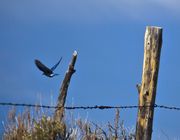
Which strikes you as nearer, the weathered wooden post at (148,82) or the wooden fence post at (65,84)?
the weathered wooden post at (148,82)

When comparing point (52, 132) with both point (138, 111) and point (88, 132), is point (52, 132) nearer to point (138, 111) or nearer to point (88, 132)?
point (88, 132)

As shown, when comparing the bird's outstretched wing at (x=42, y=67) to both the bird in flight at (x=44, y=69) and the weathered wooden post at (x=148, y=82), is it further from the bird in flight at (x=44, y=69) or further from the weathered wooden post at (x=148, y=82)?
the weathered wooden post at (x=148, y=82)

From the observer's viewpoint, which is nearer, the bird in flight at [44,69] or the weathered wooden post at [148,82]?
the weathered wooden post at [148,82]

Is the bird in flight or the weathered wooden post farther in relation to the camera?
the bird in flight

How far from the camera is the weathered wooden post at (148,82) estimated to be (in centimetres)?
834

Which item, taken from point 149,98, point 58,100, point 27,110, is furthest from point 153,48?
point 58,100

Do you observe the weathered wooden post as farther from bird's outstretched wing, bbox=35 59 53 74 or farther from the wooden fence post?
the wooden fence post

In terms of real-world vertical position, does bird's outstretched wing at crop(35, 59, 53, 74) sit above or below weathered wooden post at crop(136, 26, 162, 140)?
above

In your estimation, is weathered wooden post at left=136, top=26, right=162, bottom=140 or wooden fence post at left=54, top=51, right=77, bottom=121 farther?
wooden fence post at left=54, top=51, right=77, bottom=121

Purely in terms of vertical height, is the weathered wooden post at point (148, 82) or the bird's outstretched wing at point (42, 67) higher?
the bird's outstretched wing at point (42, 67)

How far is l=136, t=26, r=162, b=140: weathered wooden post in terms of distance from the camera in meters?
8.34

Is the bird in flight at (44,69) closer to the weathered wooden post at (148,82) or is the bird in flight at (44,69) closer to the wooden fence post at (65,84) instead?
the wooden fence post at (65,84)

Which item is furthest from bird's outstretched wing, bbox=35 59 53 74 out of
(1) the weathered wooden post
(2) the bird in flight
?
(1) the weathered wooden post

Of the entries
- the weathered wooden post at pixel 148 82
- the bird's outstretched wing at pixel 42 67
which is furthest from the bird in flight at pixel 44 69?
the weathered wooden post at pixel 148 82
